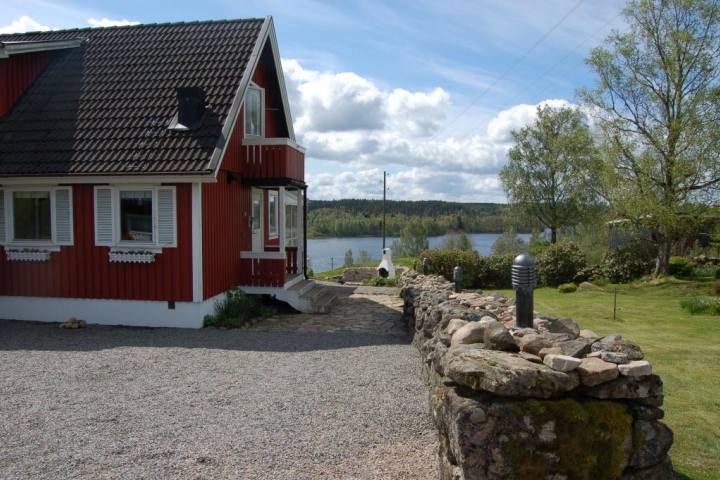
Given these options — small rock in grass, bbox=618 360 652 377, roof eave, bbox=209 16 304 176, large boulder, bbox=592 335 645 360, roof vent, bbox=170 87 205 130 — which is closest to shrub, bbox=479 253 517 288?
roof eave, bbox=209 16 304 176

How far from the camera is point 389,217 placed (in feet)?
301

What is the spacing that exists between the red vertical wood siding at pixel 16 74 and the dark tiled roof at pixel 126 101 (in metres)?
0.23

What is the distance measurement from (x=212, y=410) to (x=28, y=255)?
26.2ft

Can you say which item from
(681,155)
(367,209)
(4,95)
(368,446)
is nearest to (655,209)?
(681,155)

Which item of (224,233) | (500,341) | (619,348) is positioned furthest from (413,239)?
(619,348)

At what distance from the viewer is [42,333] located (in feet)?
35.4

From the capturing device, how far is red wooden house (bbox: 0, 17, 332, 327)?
446 inches

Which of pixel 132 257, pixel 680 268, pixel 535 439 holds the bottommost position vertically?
pixel 680 268

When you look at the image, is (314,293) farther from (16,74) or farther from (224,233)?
(16,74)

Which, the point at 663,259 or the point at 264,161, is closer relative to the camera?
the point at 264,161

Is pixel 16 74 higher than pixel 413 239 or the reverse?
higher

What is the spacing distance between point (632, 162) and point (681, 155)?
1914mm

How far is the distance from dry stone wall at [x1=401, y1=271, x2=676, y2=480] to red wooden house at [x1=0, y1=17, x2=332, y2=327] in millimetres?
7933

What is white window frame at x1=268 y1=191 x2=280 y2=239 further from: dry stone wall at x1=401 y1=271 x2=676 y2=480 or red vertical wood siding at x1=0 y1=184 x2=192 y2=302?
dry stone wall at x1=401 y1=271 x2=676 y2=480
